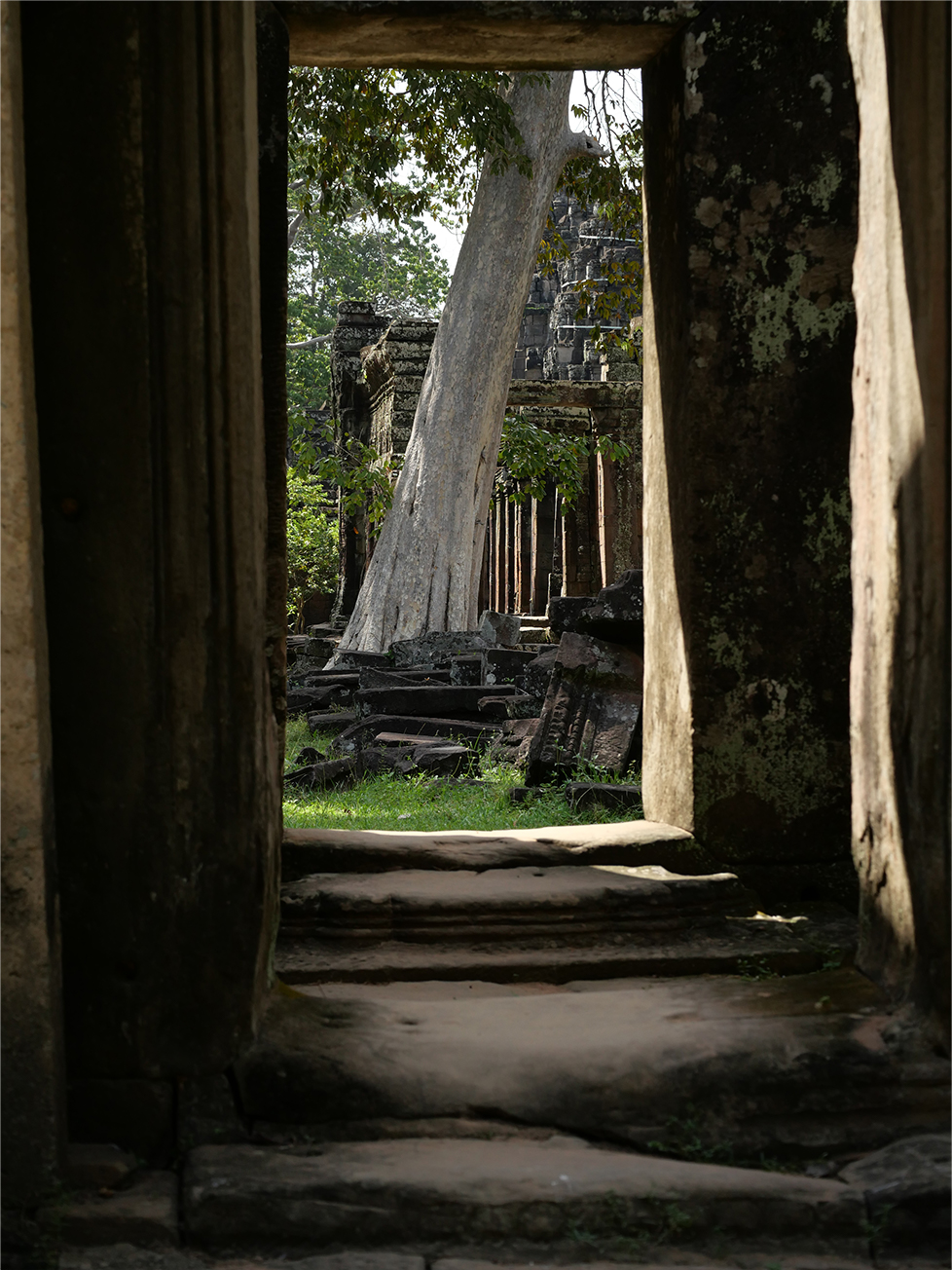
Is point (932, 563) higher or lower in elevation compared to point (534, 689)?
higher

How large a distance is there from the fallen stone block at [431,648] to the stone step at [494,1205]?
6.47m

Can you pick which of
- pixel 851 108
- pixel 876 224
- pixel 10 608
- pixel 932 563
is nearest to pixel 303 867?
pixel 10 608

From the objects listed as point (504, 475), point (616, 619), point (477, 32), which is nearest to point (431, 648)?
point (616, 619)

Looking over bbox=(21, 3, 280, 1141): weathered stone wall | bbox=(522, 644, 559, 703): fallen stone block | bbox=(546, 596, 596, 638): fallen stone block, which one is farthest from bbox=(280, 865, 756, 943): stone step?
bbox=(522, 644, 559, 703): fallen stone block

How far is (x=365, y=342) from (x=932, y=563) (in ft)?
35.5

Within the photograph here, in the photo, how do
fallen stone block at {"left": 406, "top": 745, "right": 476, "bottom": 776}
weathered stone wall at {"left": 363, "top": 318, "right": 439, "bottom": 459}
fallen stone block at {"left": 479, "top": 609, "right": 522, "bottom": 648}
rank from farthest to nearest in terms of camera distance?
weathered stone wall at {"left": 363, "top": 318, "right": 439, "bottom": 459} → fallen stone block at {"left": 479, "top": 609, "right": 522, "bottom": 648} → fallen stone block at {"left": 406, "top": 745, "right": 476, "bottom": 776}

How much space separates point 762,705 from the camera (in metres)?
3.09

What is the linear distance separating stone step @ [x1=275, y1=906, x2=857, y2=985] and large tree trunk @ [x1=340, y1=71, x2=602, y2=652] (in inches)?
258

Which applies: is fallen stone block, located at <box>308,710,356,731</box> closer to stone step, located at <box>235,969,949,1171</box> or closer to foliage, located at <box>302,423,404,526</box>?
foliage, located at <box>302,423,404,526</box>

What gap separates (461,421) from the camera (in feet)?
30.7

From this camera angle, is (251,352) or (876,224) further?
(876,224)

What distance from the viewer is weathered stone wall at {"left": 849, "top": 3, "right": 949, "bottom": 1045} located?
85.9 inches

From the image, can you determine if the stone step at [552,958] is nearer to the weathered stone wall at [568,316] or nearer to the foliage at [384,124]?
the foliage at [384,124]

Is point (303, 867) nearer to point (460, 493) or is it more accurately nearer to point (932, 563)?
point (932, 563)
